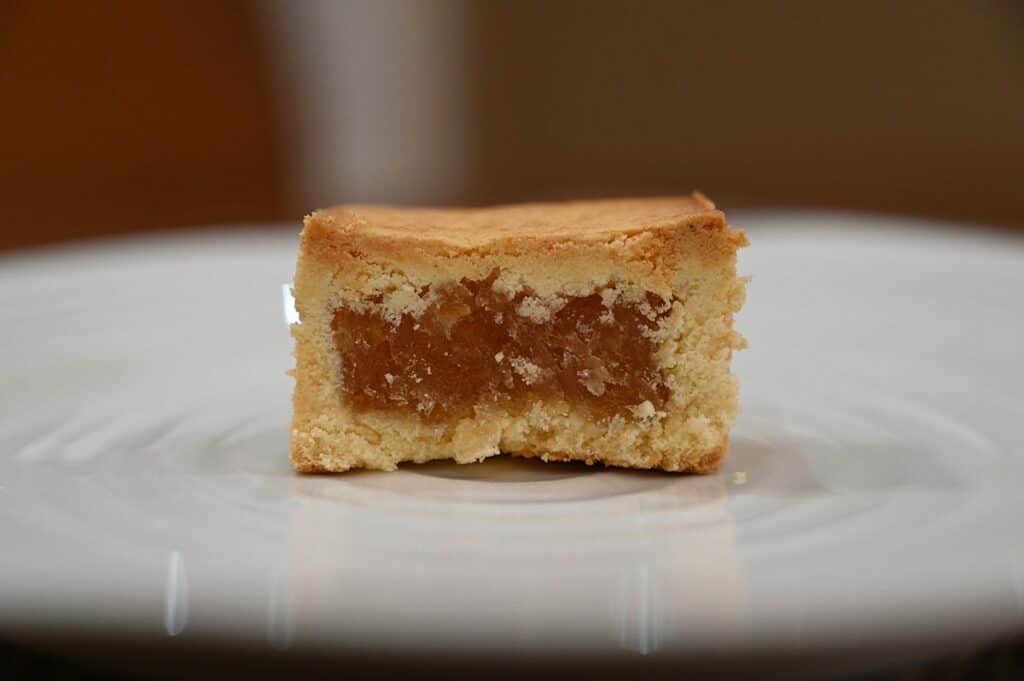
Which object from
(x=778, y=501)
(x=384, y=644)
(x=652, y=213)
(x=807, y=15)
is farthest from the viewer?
(x=807, y=15)

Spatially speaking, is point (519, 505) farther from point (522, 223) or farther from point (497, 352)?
point (522, 223)

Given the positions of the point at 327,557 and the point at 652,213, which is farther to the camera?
the point at 652,213

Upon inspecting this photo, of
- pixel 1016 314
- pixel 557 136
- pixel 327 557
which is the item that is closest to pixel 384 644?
pixel 327 557

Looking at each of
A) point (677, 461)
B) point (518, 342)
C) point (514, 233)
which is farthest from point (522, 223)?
point (677, 461)

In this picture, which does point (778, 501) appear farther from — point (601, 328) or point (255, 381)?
point (255, 381)

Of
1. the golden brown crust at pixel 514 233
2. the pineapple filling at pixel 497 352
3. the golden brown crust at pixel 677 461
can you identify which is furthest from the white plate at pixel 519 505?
the golden brown crust at pixel 514 233

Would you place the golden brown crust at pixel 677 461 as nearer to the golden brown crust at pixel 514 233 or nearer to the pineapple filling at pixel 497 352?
the pineapple filling at pixel 497 352
